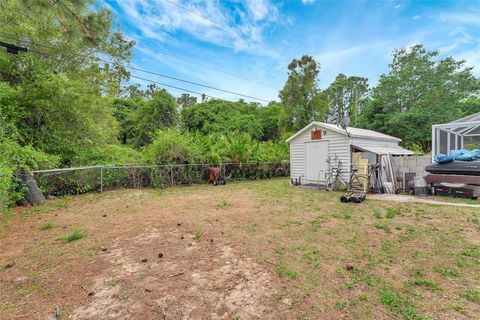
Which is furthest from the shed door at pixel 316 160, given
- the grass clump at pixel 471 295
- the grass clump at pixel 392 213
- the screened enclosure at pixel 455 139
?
the grass clump at pixel 471 295

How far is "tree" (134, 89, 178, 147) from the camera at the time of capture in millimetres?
18578

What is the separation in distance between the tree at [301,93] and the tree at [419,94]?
4.83 metres

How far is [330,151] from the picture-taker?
32.1 feet

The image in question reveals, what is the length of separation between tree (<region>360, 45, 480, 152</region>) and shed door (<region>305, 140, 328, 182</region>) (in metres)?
10.7

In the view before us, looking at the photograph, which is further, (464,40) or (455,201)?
(464,40)

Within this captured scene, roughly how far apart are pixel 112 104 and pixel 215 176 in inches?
370

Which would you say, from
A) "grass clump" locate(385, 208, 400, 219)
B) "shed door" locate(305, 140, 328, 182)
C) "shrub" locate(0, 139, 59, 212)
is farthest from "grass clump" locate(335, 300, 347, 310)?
"shed door" locate(305, 140, 328, 182)

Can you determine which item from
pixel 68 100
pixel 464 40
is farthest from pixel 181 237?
pixel 464 40

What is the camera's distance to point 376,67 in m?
19.8

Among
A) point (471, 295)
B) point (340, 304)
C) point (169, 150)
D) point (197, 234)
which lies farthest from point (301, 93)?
point (340, 304)

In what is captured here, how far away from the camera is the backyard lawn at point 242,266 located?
2055 mm

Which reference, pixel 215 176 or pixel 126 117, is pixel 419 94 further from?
pixel 126 117

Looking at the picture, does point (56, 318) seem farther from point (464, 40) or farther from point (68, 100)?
point (464, 40)

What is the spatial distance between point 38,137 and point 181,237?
720cm
